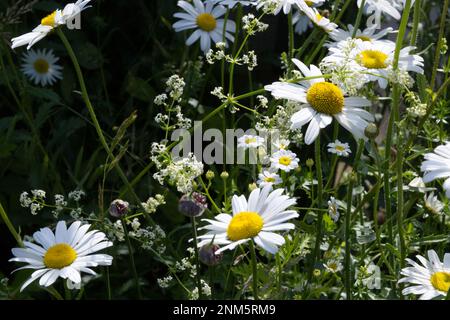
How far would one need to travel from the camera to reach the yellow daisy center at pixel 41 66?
247 centimetres

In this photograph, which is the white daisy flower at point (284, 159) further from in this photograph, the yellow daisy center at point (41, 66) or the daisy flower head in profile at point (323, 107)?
the yellow daisy center at point (41, 66)

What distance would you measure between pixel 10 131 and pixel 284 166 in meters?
0.96

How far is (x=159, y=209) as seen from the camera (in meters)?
2.07

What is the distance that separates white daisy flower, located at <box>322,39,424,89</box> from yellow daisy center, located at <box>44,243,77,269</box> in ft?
1.94

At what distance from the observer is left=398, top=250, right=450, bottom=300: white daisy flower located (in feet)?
4.12

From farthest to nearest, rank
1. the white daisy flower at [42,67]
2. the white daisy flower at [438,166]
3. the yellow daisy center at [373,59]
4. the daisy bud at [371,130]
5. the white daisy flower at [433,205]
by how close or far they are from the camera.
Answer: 1. the white daisy flower at [42,67]
2. the white daisy flower at [433,205]
3. the yellow daisy center at [373,59]
4. the daisy bud at [371,130]
5. the white daisy flower at [438,166]

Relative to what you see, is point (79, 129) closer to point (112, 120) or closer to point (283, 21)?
point (112, 120)

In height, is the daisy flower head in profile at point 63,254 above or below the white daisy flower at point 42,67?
below

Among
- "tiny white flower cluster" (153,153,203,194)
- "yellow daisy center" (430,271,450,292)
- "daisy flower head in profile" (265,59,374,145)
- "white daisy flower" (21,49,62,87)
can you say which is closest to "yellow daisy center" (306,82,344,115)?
"daisy flower head in profile" (265,59,374,145)

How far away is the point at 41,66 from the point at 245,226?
152 centimetres

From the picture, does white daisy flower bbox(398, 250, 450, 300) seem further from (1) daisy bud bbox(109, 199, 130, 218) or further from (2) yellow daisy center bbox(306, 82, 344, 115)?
(1) daisy bud bbox(109, 199, 130, 218)

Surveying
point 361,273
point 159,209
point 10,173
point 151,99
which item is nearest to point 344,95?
point 361,273

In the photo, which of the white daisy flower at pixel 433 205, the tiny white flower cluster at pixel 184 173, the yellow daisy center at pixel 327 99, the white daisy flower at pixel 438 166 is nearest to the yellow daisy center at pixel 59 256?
the tiny white flower cluster at pixel 184 173

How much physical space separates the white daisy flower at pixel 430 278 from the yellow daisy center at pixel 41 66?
5.15 ft
